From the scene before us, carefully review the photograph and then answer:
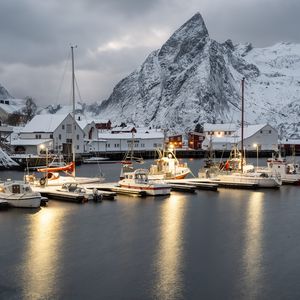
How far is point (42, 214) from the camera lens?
33250 mm

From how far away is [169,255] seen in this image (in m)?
23.2

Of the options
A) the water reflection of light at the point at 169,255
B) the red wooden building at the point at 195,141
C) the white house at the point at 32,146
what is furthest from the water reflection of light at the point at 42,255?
the red wooden building at the point at 195,141

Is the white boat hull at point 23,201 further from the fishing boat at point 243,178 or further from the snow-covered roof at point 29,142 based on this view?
the snow-covered roof at point 29,142

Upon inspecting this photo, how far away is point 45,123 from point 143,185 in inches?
2419

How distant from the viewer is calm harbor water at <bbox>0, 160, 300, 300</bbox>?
1866 centimetres

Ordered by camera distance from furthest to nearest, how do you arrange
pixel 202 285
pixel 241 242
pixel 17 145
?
pixel 17 145 → pixel 241 242 → pixel 202 285

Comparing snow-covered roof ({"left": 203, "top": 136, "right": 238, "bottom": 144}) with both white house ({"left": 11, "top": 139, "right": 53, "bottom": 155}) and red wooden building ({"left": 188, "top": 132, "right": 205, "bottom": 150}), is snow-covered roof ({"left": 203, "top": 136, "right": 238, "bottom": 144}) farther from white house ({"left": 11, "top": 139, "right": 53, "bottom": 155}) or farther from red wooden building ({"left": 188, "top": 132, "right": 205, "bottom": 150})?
white house ({"left": 11, "top": 139, "right": 53, "bottom": 155})

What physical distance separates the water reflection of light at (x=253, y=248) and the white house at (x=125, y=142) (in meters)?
83.3

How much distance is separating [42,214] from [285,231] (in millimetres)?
15518

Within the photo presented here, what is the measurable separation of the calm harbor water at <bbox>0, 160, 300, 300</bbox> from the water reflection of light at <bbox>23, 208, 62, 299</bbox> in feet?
0.13

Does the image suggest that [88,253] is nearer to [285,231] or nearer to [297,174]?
[285,231]

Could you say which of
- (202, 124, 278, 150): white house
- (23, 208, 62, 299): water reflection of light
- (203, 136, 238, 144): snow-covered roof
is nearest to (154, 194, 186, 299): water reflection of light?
(23, 208, 62, 299): water reflection of light

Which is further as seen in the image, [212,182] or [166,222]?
[212,182]

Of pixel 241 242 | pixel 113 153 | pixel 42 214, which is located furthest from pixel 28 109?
pixel 241 242
